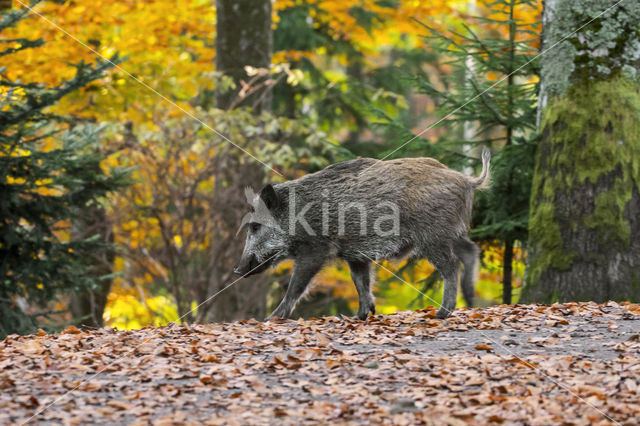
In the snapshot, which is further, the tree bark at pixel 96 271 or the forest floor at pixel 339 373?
the tree bark at pixel 96 271

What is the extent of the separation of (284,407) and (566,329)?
2768mm

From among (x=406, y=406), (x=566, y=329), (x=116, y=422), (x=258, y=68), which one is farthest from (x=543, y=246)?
(x=258, y=68)

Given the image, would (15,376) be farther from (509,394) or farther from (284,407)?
(509,394)

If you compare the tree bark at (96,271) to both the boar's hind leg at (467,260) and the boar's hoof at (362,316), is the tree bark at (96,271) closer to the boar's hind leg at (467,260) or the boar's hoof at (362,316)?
the boar's hoof at (362,316)

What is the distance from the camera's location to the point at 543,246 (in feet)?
24.8

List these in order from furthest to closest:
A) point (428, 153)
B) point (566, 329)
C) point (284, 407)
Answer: point (428, 153), point (566, 329), point (284, 407)

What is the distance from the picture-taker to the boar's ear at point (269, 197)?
23.7 ft

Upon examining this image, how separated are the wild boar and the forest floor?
2.27 feet

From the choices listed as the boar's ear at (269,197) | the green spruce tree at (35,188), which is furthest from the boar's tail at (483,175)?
the green spruce tree at (35,188)

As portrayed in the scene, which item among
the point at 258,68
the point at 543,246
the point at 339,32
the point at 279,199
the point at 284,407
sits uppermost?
the point at 339,32

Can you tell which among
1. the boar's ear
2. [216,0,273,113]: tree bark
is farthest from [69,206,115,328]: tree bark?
the boar's ear

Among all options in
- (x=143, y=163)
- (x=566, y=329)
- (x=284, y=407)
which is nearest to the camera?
(x=284, y=407)

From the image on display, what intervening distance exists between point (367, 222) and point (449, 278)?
35.8 inches

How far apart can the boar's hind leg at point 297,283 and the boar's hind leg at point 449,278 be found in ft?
3.70
